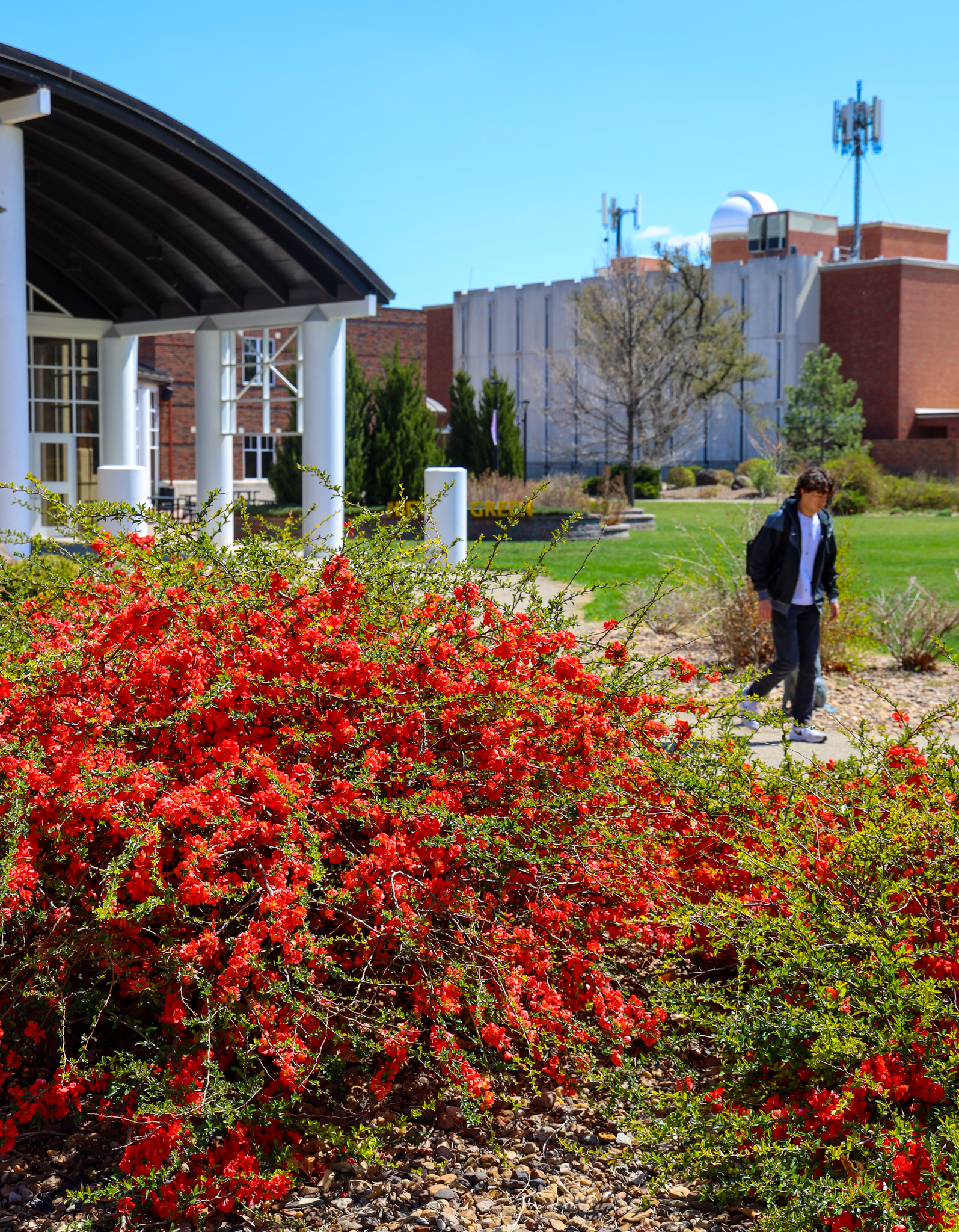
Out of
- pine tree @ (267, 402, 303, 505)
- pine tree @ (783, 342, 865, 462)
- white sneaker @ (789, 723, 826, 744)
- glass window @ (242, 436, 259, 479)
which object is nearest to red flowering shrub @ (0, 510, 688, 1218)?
white sneaker @ (789, 723, 826, 744)

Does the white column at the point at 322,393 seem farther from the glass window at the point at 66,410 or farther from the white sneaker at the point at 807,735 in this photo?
the white sneaker at the point at 807,735

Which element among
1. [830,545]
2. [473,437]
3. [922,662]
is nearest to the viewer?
[830,545]

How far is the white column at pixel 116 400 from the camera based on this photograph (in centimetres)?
1717

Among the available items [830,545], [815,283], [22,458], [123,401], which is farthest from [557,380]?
[830,545]

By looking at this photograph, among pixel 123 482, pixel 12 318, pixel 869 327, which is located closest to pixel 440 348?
pixel 869 327

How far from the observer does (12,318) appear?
421 inches

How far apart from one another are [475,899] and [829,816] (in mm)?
1323

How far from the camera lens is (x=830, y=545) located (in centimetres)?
726

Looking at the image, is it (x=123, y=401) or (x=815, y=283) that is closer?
(x=123, y=401)

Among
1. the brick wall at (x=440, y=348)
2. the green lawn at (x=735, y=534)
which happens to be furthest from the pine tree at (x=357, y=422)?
the brick wall at (x=440, y=348)

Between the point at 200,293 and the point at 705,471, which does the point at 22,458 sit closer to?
the point at 200,293

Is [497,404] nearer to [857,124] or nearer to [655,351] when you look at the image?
[655,351]

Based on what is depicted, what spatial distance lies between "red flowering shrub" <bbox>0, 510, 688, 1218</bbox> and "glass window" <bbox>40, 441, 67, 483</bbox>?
14.4 metres

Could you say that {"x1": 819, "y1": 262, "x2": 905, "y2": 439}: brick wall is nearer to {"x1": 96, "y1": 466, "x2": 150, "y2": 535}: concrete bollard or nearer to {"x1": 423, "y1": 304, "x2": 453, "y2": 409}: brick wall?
{"x1": 423, "y1": 304, "x2": 453, "y2": 409}: brick wall
